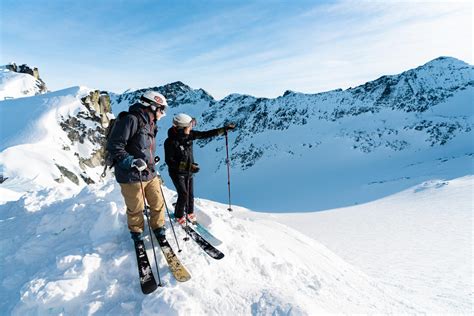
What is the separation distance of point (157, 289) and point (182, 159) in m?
2.67

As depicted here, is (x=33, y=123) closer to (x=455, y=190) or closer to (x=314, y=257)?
(x=314, y=257)

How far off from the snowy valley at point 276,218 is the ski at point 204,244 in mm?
160

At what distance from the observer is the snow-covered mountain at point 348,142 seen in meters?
48.1

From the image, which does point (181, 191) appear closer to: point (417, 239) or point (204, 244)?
point (204, 244)

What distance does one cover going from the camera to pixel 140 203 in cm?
516

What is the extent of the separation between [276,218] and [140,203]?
22.0 meters

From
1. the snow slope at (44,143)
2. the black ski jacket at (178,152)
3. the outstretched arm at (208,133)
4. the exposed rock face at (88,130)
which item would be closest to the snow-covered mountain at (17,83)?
the exposed rock face at (88,130)

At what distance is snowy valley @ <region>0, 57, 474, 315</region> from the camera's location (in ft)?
14.8

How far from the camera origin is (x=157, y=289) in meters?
4.25

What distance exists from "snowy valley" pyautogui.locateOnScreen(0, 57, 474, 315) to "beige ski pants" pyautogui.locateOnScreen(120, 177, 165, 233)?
45 centimetres

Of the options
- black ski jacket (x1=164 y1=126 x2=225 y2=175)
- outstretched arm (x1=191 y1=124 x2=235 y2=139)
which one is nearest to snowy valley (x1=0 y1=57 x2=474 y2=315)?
black ski jacket (x1=164 y1=126 x2=225 y2=175)

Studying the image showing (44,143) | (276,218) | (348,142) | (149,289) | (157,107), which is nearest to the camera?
(149,289)

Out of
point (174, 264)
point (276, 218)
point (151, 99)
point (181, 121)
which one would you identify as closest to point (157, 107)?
point (151, 99)

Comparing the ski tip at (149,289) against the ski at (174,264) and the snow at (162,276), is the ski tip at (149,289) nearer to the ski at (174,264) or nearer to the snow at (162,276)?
the snow at (162,276)
